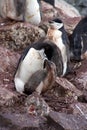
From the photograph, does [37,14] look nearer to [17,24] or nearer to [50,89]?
[17,24]

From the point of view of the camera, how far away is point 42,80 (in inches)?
271

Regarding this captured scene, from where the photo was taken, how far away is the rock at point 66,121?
5.69 metres

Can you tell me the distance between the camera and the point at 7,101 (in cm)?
654

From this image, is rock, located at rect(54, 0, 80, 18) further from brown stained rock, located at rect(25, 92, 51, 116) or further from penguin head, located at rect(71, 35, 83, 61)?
brown stained rock, located at rect(25, 92, 51, 116)

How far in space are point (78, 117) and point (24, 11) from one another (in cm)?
384

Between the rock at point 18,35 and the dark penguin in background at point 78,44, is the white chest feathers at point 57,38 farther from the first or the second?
the dark penguin in background at point 78,44

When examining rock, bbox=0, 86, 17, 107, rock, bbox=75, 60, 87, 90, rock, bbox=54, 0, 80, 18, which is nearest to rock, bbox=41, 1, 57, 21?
rock, bbox=54, 0, 80, 18

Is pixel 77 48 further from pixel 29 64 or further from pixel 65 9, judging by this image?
pixel 65 9

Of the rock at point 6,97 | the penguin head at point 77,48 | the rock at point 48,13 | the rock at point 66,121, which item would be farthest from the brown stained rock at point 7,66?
the rock at point 48,13

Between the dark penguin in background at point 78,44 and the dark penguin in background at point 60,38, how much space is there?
342mm

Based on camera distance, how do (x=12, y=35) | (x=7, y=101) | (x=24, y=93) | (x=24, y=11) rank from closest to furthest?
(x=7, y=101)
(x=24, y=93)
(x=12, y=35)
(x=24, y=11)

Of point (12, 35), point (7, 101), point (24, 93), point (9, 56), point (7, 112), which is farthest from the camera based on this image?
point (12, 35)

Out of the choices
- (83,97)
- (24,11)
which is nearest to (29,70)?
(83,97)

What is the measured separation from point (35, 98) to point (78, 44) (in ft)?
9.25
